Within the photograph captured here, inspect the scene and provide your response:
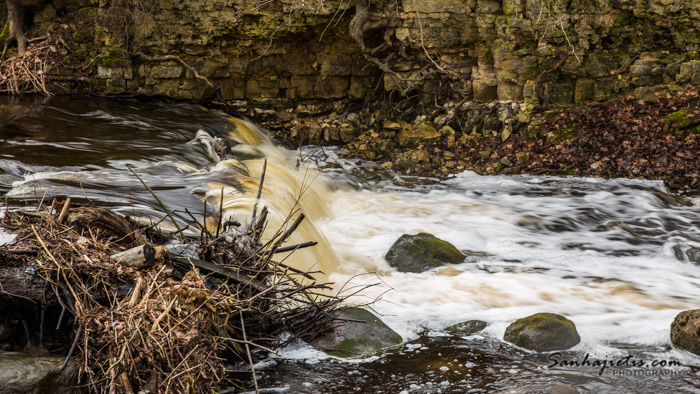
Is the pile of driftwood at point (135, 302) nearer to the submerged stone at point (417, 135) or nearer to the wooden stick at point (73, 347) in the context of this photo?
the wooden stick at point (73, 347)

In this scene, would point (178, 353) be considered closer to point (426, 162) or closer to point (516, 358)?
point (516, 358)

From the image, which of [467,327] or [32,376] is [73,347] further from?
[467,327]

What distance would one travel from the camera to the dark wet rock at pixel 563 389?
3.23m

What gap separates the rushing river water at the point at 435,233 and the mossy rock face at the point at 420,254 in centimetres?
13

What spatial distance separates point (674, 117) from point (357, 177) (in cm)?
522

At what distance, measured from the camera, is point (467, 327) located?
4395 mm

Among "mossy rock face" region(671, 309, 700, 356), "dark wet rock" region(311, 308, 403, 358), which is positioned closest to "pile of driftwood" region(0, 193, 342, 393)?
"dark wet rock" region(311, 308, 403, 358)

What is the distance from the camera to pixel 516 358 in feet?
12.6

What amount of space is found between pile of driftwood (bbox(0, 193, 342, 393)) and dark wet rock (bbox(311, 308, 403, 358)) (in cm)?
14

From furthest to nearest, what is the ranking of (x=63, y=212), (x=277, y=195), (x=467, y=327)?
1. (x=277, y=195)
2. (x=467, y=327)
3. (x=63, y=212)

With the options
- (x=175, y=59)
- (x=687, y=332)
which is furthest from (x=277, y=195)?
(x=175, y=59)

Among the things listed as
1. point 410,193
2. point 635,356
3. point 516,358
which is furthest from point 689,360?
point 410,193

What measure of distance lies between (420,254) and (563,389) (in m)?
2.82

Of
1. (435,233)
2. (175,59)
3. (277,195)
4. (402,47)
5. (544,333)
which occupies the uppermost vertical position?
(402,47)
